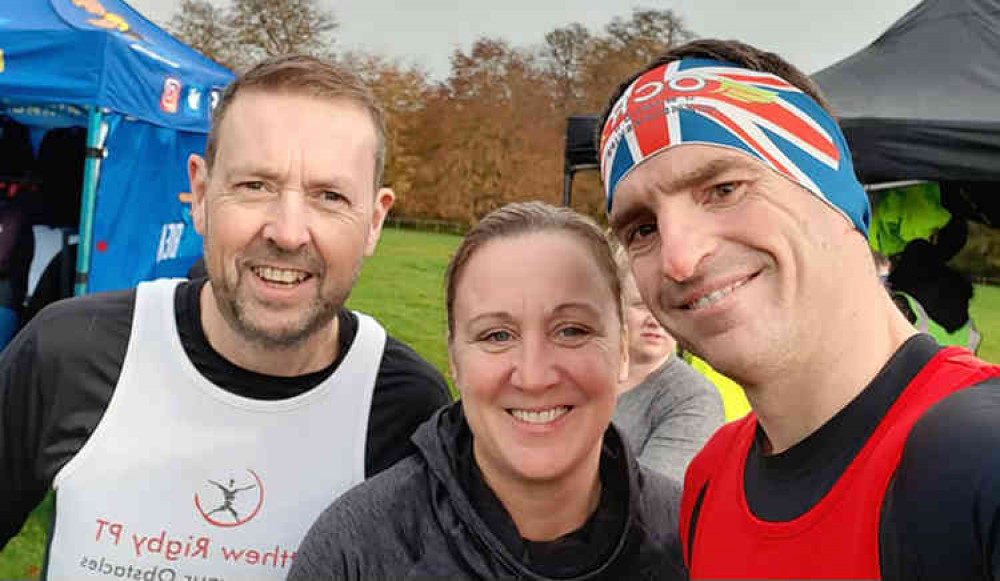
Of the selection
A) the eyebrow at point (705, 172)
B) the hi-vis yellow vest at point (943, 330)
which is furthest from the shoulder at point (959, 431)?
the hi-vis yellow vest at point (943, 330)

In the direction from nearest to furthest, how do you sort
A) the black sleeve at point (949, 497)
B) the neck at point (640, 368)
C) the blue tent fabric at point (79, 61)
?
the black sleeve at point (949, 497) → the neck at point (640, 368) → the blue tent fabric at point (79, 61)

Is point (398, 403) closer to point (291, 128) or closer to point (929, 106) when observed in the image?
point (291, 128)

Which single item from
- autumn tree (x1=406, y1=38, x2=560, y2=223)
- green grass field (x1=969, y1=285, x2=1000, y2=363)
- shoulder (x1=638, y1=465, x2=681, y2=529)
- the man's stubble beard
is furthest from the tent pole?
autumn tree (x1=406, y1=38, x2=560, y2=223)

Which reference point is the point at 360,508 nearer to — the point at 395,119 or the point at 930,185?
the point at 930,185

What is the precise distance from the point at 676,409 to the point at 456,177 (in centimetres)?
2983

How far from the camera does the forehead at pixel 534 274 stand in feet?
5.48

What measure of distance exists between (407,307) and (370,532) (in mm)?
14052

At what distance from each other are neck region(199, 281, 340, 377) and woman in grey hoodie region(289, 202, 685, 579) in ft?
1.26

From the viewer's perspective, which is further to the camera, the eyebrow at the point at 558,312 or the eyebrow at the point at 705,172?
the eyebrow at the point at 558,312

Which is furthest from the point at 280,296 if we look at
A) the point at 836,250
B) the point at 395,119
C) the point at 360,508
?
the point at 395,119

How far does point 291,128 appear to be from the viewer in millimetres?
1839

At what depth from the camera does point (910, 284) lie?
502 cm

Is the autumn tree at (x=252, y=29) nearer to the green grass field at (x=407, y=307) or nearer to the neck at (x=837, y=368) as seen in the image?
the green grass field at (x=407, y=307)

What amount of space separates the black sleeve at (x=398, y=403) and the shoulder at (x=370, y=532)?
0.68 ft
